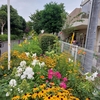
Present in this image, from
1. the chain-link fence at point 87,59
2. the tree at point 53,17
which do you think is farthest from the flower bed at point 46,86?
the tree at point 53,17

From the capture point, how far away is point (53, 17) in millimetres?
20375

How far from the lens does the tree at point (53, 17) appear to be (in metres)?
20.1

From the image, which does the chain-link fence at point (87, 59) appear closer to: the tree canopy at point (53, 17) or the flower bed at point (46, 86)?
the flower bed at point (46, 86)

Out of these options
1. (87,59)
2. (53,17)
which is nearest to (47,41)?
(87,59)

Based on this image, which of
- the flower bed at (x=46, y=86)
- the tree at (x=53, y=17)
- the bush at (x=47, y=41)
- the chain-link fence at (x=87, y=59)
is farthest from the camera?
the tree at (x=53, y=17)

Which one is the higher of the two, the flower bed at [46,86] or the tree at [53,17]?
the tree at [53,17]

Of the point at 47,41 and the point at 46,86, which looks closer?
the point at 46,86

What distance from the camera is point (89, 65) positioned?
3945mm

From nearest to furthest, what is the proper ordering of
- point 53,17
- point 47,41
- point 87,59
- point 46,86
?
point 46,86
point 87,59
point 47,41
point 53,17

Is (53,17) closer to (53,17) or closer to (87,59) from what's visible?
(53,17)

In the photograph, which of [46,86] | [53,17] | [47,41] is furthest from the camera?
[53,17]

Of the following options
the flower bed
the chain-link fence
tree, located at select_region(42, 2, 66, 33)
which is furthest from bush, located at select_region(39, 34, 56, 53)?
tree, located at select_region(42, 2, 66, 33)

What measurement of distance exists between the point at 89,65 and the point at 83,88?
164 cm

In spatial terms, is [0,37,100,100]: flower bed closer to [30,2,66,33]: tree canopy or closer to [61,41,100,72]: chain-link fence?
[61,41,100,72]: chain-link fence
